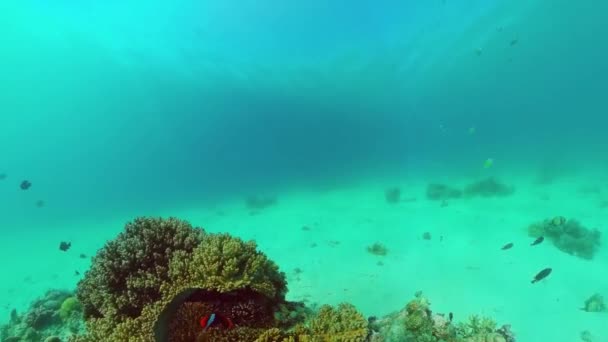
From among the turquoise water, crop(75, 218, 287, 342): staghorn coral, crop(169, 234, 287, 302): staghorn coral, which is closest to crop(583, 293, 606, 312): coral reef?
the turquoise water

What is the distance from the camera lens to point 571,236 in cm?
1672

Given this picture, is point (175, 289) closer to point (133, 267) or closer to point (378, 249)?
point (133, 267)

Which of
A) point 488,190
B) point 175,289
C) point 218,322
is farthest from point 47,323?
point 488,190

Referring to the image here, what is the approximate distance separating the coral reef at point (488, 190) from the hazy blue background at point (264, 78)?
7.74 meters

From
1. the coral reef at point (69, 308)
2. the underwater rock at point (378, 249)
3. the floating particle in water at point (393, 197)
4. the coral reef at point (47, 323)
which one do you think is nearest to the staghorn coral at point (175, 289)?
the coral reef at point (47, 323)

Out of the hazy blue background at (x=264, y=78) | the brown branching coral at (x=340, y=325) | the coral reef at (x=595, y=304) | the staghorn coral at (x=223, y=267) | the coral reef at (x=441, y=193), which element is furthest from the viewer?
the hazy blue background at (x=264, y=78)

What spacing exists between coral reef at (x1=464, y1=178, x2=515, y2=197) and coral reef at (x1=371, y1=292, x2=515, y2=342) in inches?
1093

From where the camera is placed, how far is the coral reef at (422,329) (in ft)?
14.6

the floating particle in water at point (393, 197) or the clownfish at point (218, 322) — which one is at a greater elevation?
the floating particle in water at point (393, 197)

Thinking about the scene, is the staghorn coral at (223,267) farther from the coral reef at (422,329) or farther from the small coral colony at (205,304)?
the coral reef at (422,329)

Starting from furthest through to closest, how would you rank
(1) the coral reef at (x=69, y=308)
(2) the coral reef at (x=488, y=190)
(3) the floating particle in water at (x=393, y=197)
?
(3) the floating particle in water at (x=393, y=197)
(2) the coral reef at (x=488, y=190)
(1) the coral reef at (x=69, y=308)

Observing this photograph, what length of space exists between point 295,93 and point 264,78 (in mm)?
8765

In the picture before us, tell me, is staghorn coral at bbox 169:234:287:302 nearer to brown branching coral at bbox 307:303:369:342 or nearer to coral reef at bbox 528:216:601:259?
brown branching coral at bbox 307:303:369:342

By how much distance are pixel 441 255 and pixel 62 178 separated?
595ft
